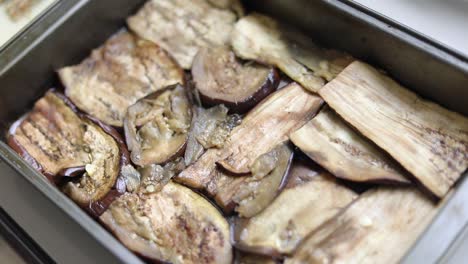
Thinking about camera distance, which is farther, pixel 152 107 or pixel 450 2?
pixel 450 2

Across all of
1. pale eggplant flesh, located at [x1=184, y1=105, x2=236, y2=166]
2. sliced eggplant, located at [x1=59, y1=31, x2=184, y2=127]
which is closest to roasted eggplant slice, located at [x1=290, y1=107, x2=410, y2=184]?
pale eggplant flesh, located at [x1=184, y1=105, x2=236, y2=166]

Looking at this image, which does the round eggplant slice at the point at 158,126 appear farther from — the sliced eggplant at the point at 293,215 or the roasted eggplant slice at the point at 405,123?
the roasted eggplant slice at the point at 405,123

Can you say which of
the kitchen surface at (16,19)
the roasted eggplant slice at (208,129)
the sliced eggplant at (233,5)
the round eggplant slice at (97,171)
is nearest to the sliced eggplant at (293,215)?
the roasted eggplant slice at (208,129)

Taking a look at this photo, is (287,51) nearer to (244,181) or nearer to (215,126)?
(215,126)

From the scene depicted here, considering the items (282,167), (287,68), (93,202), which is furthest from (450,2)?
(93,202)

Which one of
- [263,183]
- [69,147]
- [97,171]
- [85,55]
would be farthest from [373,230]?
[85,55]

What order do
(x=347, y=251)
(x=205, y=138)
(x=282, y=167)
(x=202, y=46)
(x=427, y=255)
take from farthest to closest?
(x=202, y=46)
(x=205, y=138)
(x=282, y=167)
(x=347, y=251)
(x=427, y=255)

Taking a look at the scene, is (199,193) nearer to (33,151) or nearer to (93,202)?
(93,202)

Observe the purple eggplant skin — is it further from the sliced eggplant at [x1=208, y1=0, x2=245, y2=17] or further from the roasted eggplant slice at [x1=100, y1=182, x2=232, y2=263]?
the sliced eggplant at [x1=208, y1=0, x2=245, y2=17]
